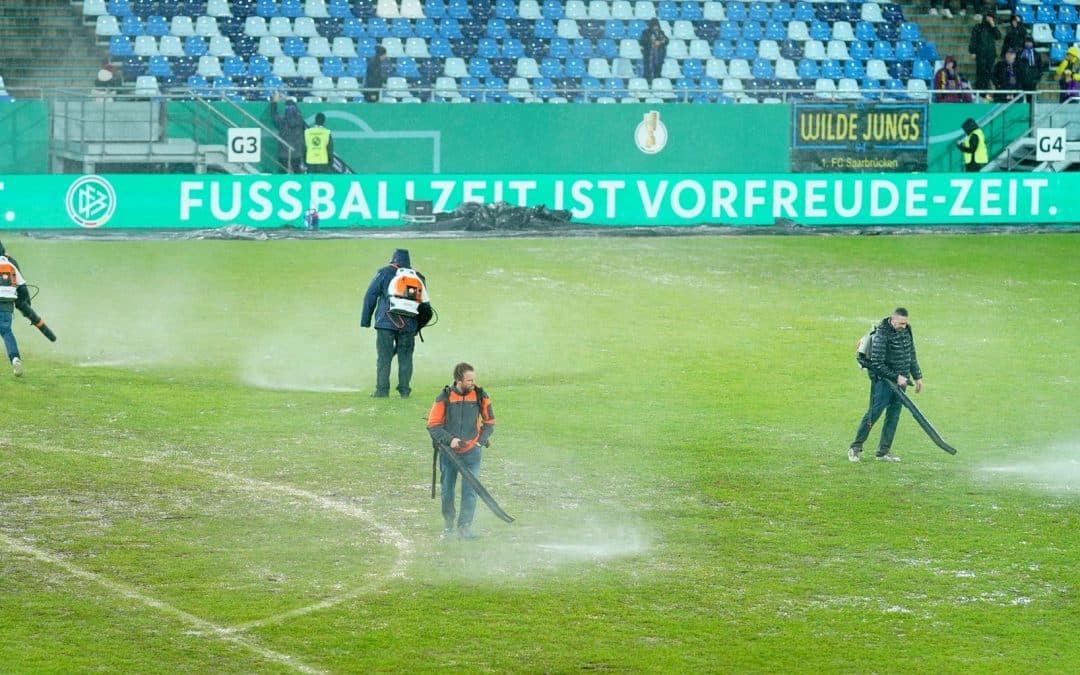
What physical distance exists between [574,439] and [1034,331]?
13.7 m

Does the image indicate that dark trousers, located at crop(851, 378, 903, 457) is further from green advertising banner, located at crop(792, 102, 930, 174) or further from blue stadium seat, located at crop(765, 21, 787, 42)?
blue stadium seat, located at crop(765, 21, 787, 42)

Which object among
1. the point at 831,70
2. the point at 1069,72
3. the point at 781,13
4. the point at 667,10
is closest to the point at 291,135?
the point at 667,10

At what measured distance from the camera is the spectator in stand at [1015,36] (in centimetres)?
5009

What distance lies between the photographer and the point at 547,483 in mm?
21109

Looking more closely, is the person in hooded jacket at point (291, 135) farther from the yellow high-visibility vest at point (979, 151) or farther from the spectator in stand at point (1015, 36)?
the spectator in stand at point (1015, 36)

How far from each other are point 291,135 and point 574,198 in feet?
24.8

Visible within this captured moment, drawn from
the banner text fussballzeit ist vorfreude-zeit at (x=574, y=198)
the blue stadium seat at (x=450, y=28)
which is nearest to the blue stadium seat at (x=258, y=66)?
the blue stadium seat at (x=450, y=28)

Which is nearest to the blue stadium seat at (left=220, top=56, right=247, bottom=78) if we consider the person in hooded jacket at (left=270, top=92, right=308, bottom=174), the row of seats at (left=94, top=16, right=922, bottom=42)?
the row of seats at (left=94, top=16, right=922, bottom=42)

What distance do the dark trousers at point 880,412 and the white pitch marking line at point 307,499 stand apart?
6727 mm

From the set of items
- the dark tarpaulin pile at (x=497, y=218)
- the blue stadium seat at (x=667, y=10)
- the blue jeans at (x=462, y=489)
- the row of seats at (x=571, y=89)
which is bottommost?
the blue jeans at (x=462, y=489)

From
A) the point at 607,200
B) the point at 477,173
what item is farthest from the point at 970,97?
the point at 477,173

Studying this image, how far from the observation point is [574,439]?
2386 cm

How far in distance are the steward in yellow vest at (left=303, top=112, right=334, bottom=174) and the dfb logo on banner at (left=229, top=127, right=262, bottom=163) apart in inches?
47.5

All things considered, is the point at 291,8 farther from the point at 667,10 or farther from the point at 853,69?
the point at 853,69
